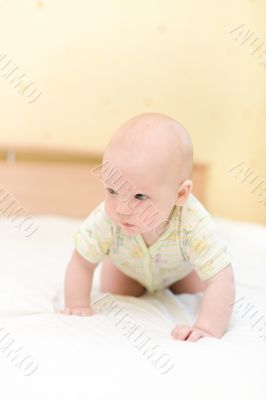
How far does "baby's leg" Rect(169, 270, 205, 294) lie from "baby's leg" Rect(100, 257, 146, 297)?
11 cm

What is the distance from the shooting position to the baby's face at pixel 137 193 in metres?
0.88

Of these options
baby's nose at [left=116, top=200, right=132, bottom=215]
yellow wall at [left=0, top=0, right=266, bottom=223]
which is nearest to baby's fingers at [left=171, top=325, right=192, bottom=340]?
baby's nose at [left=116, top=200, right=132, bottom=215]

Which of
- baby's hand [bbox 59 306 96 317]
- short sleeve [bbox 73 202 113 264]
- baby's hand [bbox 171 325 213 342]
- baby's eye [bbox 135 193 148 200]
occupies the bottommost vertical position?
baby's hand [bbox 171 325 213 342]

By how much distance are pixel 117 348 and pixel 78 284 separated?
24cm

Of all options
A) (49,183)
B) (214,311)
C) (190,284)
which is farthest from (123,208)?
(49,183)

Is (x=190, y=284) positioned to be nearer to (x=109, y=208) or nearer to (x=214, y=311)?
(x=214, y=311)

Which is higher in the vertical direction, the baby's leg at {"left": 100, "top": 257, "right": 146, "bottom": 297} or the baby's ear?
the baby's ear

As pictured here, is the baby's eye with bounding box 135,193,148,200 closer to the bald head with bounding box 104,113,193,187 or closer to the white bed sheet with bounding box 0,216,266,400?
the bald head with bounding box 104,113,193,187

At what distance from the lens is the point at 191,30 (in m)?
2.23

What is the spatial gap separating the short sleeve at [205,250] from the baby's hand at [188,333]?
0.37 feet

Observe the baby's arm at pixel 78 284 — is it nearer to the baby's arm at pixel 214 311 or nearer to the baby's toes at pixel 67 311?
the baby's toes at pixel 67 311

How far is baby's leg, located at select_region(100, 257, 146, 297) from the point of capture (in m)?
1.16

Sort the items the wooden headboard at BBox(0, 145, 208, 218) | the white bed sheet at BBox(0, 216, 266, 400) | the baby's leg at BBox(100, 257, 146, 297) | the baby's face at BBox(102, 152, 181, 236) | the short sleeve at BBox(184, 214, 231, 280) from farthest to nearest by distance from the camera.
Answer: the wooden headboard at BBox(0, 145, 208, 218), the baby's leg at BBox(100, 257, 146, 297), the short sleeve at BBox(184, 214, 231, 280), the baby's face at BBox(102, 152, 181, 236), the white bed sheet at BBox(0, 216, 266, 400)

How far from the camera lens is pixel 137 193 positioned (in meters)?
0.89
